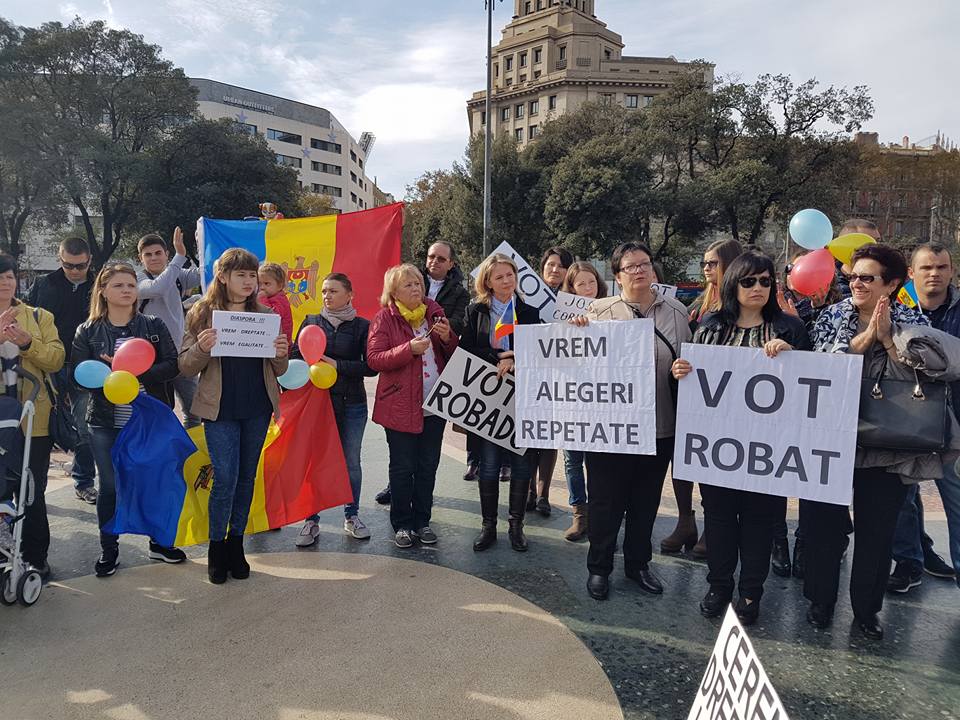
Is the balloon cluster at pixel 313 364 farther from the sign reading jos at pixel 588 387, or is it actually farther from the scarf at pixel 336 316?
the sign reading jos at pixel 588 387

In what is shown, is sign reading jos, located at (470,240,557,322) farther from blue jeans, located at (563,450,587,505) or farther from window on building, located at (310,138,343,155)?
window on building, located at (310,138,343,155)

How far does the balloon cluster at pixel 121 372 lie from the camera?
3479 mm

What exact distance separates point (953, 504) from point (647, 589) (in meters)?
1.68

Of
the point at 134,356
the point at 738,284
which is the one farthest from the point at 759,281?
the point at 134,356

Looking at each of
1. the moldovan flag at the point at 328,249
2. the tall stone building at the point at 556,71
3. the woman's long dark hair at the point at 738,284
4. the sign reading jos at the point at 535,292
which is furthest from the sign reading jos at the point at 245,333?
the tall stone building at the point at 556,71

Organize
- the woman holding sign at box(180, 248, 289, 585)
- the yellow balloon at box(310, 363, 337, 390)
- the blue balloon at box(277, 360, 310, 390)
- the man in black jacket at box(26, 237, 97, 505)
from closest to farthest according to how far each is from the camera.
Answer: the woman holding sign at box(180, 248, 289, 585) < the blue balloon at box(277, 360, 310, 390) < the yellow balloon at box(310, 363, 337, 390) < the man in black jacket at box(26, 237, 97, 505)

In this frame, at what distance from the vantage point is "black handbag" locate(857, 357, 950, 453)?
2873 mm

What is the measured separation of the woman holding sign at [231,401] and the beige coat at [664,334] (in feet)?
6.61

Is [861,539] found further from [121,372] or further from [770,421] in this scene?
[121,372]

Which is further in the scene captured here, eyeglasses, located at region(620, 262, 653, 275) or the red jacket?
the red jacket

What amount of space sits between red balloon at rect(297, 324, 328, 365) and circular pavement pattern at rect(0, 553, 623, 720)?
53.7 inches

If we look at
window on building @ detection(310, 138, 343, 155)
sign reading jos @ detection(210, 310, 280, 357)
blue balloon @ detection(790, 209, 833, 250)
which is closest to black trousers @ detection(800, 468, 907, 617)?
blue balloon @ detection(790, 209, 833, 250)

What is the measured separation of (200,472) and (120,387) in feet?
2.72

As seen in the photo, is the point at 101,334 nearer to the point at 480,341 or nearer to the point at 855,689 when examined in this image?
the point at 480,341
